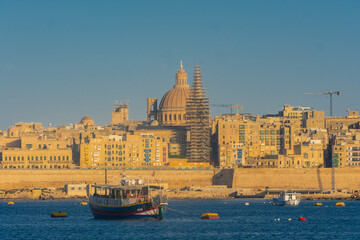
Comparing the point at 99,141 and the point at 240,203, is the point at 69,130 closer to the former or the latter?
the point at 99,141

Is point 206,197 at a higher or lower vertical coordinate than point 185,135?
lower

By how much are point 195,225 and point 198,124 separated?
7614 cm

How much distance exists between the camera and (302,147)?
143 meters

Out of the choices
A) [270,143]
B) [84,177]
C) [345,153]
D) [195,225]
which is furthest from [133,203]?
[270,143]

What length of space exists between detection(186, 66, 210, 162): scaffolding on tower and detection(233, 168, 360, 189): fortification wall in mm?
17141

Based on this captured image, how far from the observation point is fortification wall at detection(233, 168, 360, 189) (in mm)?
132500

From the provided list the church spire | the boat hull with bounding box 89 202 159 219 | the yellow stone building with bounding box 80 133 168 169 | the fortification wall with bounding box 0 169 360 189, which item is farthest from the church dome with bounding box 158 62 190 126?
the boat hull with bounding box 89 202 159 219

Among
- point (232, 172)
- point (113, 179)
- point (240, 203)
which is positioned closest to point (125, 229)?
point (240, 203)

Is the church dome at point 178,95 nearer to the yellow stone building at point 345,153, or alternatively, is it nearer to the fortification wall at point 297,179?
the yellow stone building at point 345,153

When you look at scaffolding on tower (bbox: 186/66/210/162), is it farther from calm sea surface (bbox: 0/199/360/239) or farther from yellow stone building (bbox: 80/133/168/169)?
calm sea surface (bbox: 0/199/360/239)

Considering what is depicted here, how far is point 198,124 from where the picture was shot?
152 metres

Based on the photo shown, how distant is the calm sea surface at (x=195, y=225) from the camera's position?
69.9m

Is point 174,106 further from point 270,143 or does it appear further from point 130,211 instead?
point 130,211

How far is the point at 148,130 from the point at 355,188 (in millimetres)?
45450
